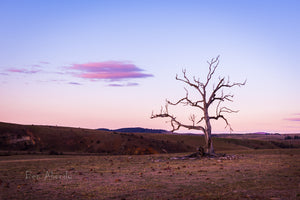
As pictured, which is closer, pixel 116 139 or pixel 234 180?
pixel 234 180

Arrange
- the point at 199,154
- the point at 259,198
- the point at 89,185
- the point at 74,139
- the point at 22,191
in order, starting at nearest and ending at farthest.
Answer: the point at 259,198
the point at 22,191
the point at 89,185
the point at 199,154
the point at 74,139

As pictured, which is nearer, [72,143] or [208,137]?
[208,137]

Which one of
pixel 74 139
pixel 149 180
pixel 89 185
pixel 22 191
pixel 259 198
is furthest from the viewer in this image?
pixel 74 139

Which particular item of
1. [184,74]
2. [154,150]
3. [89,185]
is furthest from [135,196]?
[154,150]

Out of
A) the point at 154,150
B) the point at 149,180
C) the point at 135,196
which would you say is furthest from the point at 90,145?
the point at 135,196

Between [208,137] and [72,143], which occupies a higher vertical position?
[208,137]

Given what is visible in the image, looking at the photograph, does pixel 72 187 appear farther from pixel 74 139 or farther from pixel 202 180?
pixel 74 139

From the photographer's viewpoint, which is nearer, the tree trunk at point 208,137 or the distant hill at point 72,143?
the tree trunk at point 208,137

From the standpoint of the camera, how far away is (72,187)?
35.6 feet

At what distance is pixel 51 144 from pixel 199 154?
21259mm

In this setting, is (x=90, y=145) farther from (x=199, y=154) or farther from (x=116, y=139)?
(x=199, y=154)

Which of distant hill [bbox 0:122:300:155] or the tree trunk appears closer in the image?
the tree trunk

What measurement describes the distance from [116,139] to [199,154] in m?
18.5

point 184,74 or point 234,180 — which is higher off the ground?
point 184,74
